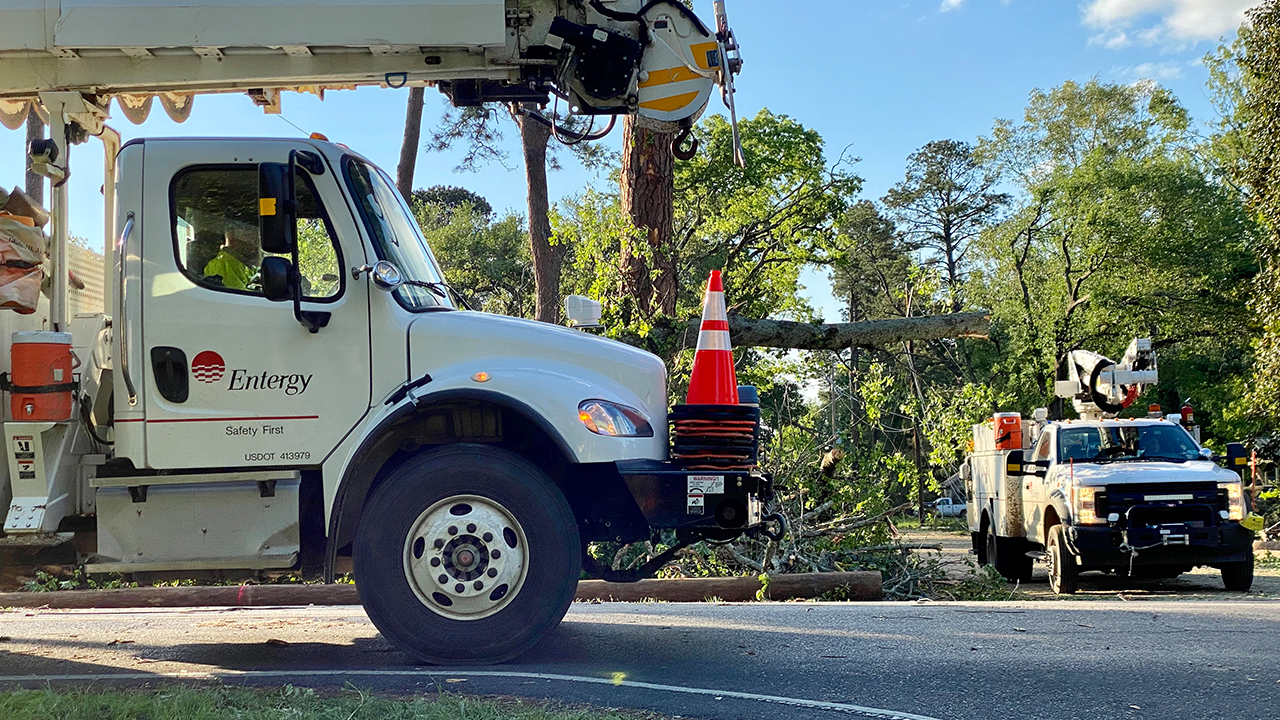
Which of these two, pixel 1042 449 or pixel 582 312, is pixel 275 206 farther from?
pixel 1042 449

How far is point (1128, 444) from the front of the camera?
1392 cm

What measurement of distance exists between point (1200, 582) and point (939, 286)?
520 cm

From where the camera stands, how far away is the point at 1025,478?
49.8 ft

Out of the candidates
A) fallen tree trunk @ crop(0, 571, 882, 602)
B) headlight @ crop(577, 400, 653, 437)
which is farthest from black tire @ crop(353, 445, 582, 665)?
fallen tree trunk @ crop(0, 571, 882, 602)

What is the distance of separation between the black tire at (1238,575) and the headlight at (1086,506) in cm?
171

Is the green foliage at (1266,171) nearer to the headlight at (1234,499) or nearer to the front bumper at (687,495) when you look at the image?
the headlight at (1234,499)

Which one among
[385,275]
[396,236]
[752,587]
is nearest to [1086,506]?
[752,587]

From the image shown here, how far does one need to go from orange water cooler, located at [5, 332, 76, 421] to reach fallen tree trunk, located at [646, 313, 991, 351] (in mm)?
9286

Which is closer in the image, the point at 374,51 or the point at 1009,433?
the point at 374,51

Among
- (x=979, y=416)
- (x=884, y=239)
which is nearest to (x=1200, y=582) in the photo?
(x=979, y=416)

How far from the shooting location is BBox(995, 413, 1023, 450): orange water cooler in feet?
52.1

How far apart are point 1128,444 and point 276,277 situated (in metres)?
11.5

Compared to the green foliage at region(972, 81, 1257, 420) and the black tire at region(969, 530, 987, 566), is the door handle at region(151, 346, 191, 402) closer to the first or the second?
the black tire at region(969, 530, 987, 566)

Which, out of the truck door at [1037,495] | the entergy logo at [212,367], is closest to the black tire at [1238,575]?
the truck door at [1037,495]
